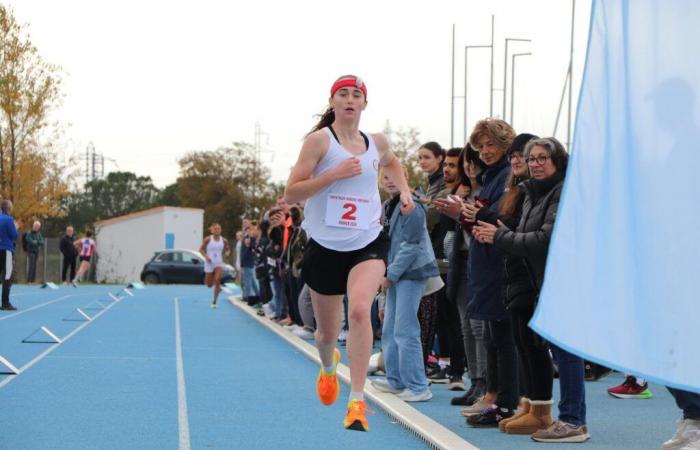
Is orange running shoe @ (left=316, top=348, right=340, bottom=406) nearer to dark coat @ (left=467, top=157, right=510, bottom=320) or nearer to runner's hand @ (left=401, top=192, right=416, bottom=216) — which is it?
runner's hand @ (left=401, top=192, right=416, bottom=216)

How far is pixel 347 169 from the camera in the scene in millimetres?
6707

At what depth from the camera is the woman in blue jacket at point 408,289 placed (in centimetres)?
976

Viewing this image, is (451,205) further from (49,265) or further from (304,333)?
(49,265)

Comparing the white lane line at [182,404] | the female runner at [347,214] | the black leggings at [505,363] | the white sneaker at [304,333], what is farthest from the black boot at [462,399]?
the white sneaker at [304,333]

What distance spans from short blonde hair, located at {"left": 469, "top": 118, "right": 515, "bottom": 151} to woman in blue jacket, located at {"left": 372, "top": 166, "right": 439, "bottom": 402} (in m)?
1.19

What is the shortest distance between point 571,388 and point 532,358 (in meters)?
0.37

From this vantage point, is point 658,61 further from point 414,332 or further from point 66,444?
point 414,332

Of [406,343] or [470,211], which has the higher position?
[470,211]

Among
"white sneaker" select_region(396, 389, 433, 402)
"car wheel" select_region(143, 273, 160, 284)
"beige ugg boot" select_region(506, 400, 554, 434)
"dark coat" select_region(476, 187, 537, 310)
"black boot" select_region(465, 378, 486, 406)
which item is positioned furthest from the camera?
"car wheel" select_region(143, 273, 160, 284)

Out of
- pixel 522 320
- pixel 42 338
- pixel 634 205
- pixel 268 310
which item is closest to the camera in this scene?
pixel 634 205

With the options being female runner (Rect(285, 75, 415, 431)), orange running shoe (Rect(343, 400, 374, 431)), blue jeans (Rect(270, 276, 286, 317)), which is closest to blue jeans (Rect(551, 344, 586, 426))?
female runner (Rect(285, 75, 415, 431))

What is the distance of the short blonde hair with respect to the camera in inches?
343

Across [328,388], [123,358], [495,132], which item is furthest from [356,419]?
[123,358]

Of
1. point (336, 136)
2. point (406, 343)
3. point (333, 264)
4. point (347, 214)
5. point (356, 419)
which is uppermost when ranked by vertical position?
point (336, 136)
